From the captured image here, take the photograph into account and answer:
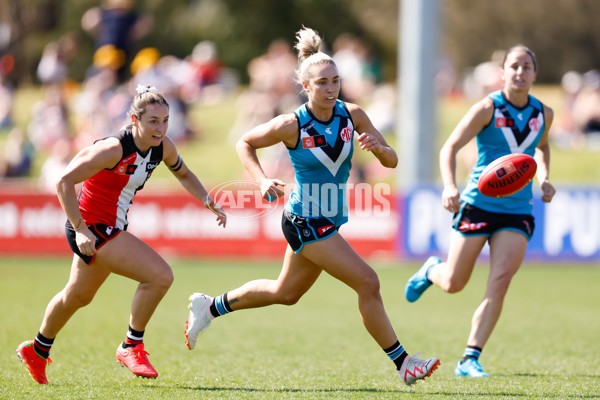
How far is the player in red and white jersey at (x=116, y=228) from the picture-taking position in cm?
518

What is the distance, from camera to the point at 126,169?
5.30 m

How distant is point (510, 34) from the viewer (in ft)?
105

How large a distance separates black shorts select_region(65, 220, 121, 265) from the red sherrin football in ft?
7.98

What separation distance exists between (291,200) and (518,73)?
5.90 feet

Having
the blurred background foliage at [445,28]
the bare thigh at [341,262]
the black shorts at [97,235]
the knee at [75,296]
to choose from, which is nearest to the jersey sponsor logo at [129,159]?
the black shorts at [97,235]

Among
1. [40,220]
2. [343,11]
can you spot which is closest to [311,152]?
[40,220]

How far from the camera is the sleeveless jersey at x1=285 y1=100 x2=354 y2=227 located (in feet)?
17.1

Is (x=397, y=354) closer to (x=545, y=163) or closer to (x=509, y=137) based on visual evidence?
(x=509, y=137)

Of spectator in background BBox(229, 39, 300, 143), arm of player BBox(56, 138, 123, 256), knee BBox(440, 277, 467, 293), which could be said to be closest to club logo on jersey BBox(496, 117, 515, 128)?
knee BBox(440, 277, 467, 293)

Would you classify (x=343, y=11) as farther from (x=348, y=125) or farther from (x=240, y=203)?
(x=348, y=125)

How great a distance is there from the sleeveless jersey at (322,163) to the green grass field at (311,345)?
1.11 m

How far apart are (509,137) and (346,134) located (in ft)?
4.31

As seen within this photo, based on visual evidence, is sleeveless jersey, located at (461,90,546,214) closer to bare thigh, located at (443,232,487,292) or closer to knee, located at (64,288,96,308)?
bare thigh, located at (443,232,487,292)

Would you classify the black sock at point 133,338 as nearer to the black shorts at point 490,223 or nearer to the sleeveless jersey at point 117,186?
the sleeveless jersey at point 117,186
